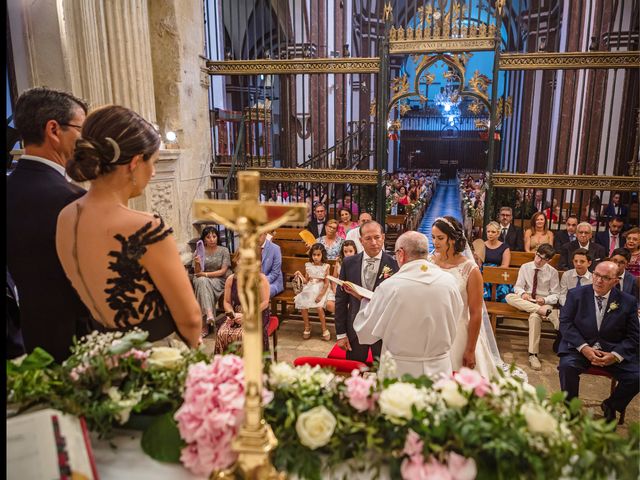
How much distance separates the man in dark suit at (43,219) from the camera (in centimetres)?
184

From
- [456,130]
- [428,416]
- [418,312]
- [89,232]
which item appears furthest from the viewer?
[456,130]

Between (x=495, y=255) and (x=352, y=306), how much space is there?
2.97 meters

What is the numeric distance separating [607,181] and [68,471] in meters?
6.58

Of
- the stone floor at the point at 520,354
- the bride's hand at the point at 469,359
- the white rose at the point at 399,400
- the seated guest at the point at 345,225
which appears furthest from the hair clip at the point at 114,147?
the seated guest at the point at 345,225

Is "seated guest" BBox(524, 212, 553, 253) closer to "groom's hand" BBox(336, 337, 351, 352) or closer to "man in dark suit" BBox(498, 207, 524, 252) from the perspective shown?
"man in dark suit" BBox(498, 207, 524, 252)

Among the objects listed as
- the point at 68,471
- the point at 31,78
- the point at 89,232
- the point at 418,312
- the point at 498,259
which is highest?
the point at 31,78

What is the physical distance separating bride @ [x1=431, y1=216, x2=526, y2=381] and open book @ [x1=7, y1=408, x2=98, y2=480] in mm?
2624

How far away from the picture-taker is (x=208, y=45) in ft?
23.4

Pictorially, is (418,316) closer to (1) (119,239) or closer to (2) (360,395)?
(2) (360,395)

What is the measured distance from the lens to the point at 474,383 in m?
1.37

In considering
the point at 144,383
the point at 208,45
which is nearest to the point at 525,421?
the point at 144,383

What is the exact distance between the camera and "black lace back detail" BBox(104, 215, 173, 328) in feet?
5.41

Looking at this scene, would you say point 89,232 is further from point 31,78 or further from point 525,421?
point 31,78

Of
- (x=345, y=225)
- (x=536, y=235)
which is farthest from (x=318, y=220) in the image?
(x=536, y=235)
